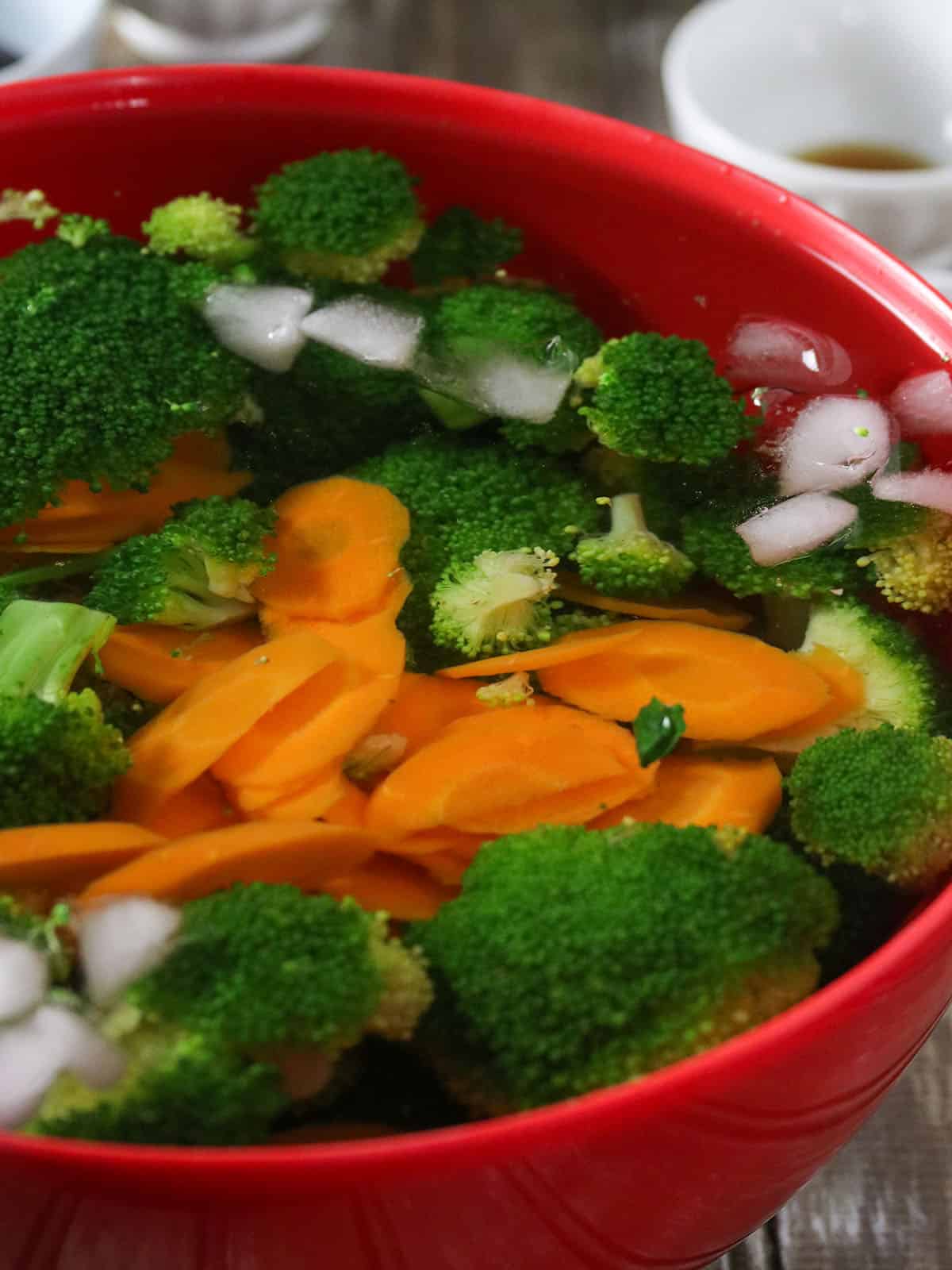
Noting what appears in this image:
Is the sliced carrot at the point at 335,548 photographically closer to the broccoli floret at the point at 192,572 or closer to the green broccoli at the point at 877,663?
the broccoli floret at the point at 192,572

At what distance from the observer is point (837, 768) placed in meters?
1.03

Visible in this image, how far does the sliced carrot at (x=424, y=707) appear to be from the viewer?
1089mm

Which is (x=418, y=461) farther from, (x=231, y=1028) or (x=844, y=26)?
(x=844, y=26)

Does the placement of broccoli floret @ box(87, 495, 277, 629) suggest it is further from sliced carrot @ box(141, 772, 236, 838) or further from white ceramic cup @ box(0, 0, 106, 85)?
white ceramic cup @ box(0, 0, 106, 85)

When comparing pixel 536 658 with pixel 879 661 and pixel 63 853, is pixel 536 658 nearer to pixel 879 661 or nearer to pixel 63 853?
pixel 879 661

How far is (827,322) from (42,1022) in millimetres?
892

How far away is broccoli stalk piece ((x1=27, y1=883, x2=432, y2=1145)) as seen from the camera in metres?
0.80

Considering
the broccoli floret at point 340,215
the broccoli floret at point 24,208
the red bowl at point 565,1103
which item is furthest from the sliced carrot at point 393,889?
the broccoli floret at point 24,208

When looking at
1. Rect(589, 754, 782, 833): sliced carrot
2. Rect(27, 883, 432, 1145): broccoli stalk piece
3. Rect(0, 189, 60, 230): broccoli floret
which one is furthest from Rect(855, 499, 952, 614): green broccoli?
Rect(0, 189, 60, 230): broccoli floret

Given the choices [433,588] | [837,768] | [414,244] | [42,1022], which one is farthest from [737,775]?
[414,244]

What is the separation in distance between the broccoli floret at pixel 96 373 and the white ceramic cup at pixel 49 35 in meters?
0.66

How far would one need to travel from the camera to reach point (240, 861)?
0.93m

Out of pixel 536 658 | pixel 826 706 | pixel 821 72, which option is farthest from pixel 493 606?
pixel 821 72

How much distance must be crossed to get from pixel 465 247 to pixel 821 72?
1123 mm
